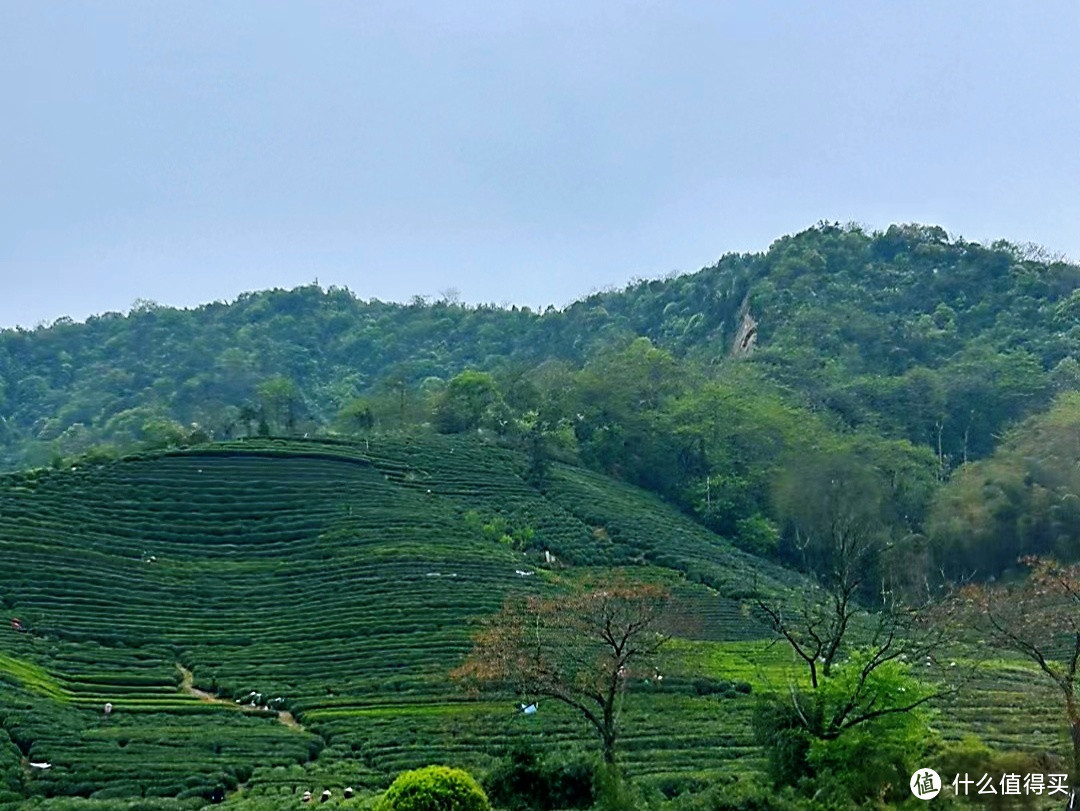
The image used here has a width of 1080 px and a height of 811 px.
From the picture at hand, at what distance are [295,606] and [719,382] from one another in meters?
42.1

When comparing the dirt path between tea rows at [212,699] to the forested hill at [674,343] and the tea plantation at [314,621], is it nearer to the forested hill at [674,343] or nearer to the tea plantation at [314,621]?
the tea plantation at [314,621]

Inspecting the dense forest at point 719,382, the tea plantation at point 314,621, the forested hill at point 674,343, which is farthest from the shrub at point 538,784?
the forested hill at point 674,343

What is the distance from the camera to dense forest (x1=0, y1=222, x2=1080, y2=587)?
219 ft

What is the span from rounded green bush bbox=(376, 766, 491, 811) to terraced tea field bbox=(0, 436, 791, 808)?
8611 mm

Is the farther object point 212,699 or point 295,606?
point 295,606

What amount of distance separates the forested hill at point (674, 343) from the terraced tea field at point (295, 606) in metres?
18.4

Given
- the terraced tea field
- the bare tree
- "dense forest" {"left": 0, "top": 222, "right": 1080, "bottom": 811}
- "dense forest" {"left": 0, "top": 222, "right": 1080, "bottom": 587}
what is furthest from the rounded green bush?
"dense forest" {"left": 0, "top": 222, "right": 1080, "bottom": 587}

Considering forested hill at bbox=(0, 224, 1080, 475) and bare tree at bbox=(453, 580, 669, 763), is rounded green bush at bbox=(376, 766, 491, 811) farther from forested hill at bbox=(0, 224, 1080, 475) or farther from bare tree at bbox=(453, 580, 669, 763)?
forested hill at bbox=(0, 224, 1080, 475)

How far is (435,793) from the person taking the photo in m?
17.2

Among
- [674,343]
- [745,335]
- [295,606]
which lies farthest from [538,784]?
[674,343]

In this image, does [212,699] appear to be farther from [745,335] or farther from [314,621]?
[745,335]

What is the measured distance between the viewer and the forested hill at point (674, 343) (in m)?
78.7

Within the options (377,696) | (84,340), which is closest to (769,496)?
(377,696)

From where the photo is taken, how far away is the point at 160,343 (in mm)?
110812
